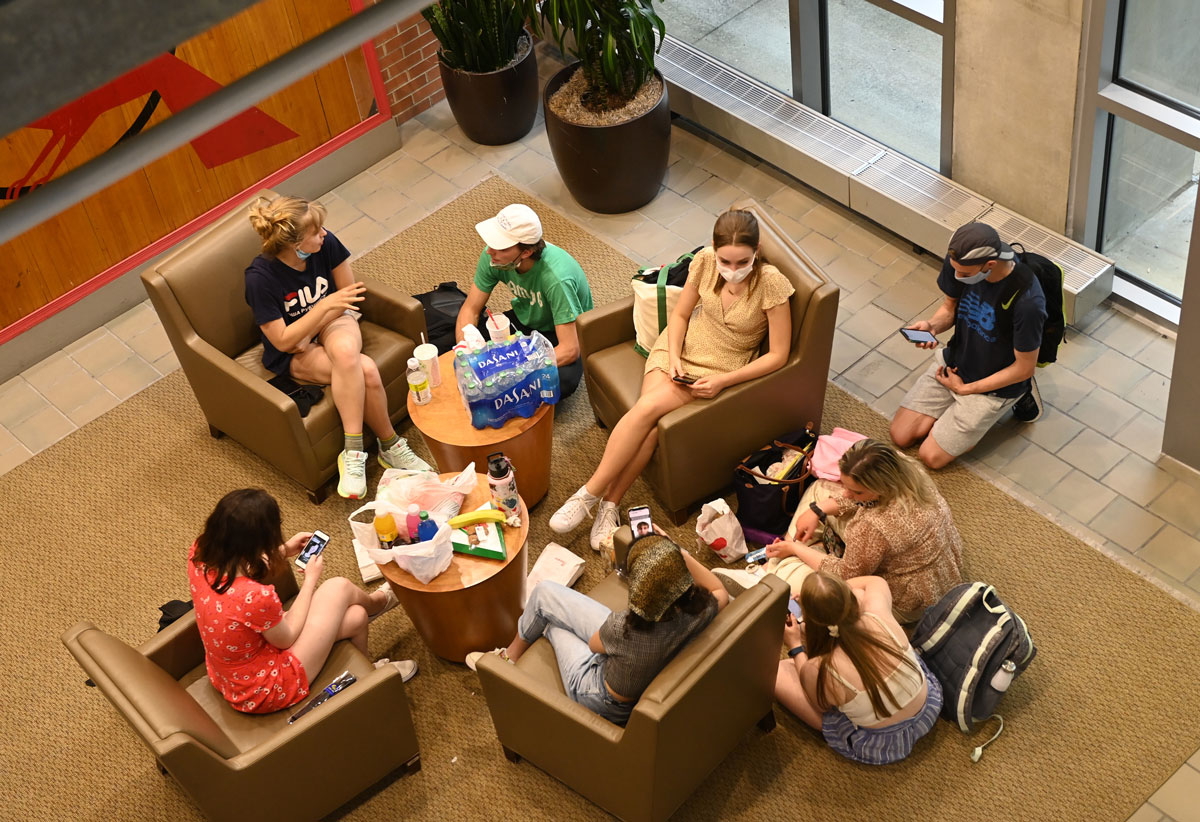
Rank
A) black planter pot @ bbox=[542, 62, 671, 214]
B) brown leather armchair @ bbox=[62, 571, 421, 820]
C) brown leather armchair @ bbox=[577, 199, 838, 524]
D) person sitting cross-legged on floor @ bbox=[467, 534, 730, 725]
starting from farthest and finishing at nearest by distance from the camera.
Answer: black planter pot @ bbox=[542, 62, 671, 214] < brown leather armchair @ bbox=[577, 199, 838, 524] < brown leather armchair @ bbox=[62, 571, 421, 820] < person sitting cross-legged on floor @ bbox=[467, 534, 730, 725]

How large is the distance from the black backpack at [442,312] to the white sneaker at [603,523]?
1123mm

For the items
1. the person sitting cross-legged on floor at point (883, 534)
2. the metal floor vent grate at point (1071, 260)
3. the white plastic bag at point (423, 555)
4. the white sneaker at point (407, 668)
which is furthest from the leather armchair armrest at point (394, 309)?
the metal floor vent grate at point (1071, 260)

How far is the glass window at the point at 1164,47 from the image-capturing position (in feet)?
16.3

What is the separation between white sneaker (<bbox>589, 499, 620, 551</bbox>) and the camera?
5023 mm

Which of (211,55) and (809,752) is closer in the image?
(809,752)

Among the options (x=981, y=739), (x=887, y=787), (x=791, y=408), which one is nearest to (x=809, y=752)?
(x=887, y=787)

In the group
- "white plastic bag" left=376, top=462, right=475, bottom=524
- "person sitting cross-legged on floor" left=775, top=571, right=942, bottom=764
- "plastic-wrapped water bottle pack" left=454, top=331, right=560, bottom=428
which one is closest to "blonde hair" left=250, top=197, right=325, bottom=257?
"plastic-wrapped water bottle pack" left=454, top=331, right=560, bottom=428

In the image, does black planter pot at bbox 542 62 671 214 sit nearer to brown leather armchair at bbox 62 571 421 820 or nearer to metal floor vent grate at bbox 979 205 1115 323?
metal floor vent grate at bbox 979 205 1115 323

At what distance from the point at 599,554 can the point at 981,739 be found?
5.55 feet

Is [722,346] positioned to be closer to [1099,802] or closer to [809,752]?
[809,752]

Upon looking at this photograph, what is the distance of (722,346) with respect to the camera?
488 cm

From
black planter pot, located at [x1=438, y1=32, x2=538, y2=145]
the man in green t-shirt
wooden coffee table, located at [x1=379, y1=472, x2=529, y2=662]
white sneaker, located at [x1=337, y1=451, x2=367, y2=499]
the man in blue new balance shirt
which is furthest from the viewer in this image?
black planter pot, located at [x1=438, y1=32, x2=538, y2=145]

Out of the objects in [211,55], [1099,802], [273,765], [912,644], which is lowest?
[1099,802]

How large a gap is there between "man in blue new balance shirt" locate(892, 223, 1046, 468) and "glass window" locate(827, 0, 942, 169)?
5.31ft
